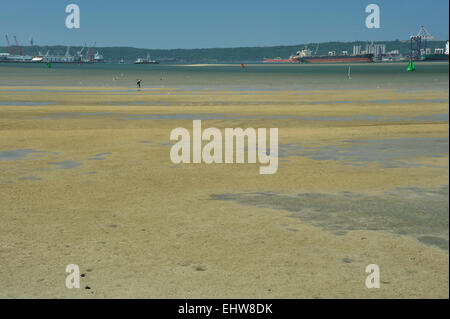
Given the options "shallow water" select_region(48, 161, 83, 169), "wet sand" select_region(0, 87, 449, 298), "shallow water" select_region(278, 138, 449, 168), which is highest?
"shallow water" select_region(278, 138, 449, 168)

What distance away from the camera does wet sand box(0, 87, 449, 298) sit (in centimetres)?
725

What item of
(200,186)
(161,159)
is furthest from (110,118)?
(200,186)

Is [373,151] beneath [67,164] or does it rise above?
above

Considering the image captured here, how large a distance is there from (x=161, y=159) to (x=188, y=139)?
408 cm

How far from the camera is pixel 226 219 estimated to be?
33.9 feet

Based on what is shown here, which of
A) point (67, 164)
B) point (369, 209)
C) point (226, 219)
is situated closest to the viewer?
point (226, 219)

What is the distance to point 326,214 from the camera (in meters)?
10.6

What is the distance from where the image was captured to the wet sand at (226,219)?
7.25 meters

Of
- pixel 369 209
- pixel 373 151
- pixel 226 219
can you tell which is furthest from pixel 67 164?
pixel 373 151

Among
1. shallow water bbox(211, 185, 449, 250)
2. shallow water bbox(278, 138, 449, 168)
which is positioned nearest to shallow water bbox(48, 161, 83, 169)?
shallow water bbox(211, 185, 449, 250)

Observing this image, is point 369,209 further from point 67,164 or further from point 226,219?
point 67,164

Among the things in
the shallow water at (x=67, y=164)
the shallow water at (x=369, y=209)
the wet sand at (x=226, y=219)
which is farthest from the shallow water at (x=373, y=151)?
the shallow water at (x=67, y=164)

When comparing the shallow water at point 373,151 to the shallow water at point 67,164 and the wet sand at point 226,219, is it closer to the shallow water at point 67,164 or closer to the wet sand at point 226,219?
the wet sand at point 226,219

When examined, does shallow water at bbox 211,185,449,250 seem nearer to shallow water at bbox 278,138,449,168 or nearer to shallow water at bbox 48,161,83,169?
shallow water at bbox 278,138,449,168
